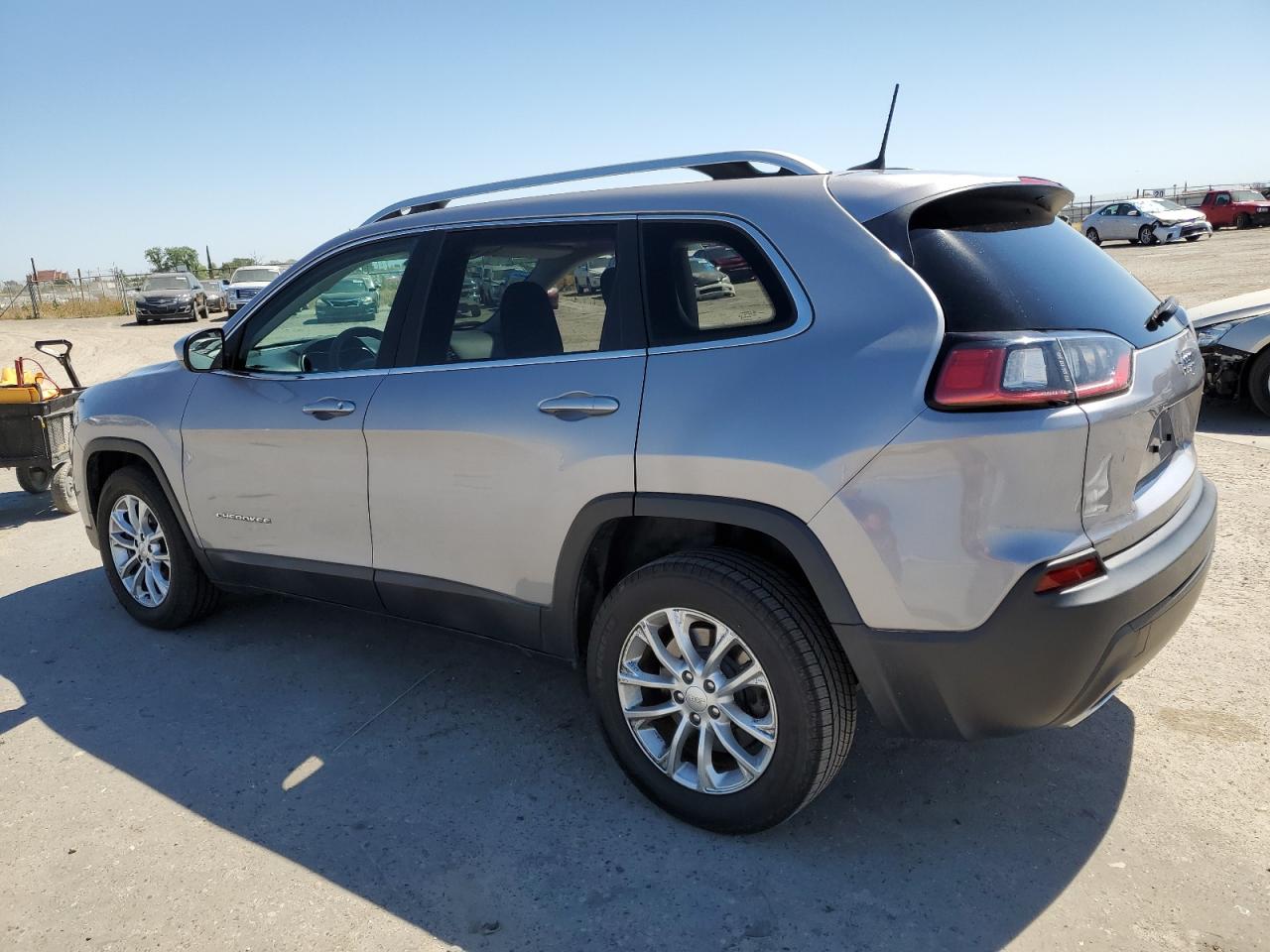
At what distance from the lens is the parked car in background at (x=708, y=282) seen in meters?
2.88

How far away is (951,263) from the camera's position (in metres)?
2.60

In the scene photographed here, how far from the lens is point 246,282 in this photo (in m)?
29.4

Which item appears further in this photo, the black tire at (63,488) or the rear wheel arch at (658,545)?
the black tire at (63,488)

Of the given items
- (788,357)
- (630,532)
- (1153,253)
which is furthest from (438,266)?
(1153,253)

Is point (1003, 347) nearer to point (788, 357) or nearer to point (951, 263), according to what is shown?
point (951, 263)

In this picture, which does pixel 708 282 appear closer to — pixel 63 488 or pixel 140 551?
pixel 140 551

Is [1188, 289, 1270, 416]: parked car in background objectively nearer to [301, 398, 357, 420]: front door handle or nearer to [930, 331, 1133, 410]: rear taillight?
[930, 331, 1133, 410]: rear taillight

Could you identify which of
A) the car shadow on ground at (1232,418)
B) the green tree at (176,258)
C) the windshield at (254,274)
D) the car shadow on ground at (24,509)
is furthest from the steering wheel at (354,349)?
the green tree at (176,258)

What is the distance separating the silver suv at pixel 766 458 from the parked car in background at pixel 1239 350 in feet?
18.2

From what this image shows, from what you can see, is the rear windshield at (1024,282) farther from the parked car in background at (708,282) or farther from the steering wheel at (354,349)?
the steering wheel at (354,349)

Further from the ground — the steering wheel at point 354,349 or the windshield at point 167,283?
the steering wheel at point 354,349

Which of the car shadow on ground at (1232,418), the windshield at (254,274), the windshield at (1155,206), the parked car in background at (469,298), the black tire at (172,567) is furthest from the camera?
the windshield at (1155,206)

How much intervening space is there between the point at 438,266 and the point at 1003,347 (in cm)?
204

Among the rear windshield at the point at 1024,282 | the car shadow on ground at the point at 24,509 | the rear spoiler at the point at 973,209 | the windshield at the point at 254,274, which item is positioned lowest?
the car shadow on ground at the point at 24,509
